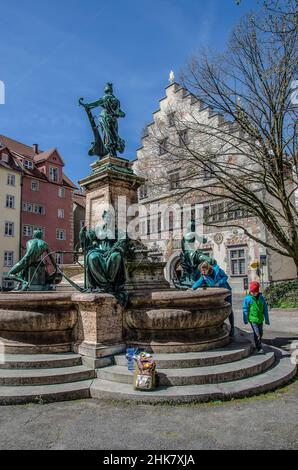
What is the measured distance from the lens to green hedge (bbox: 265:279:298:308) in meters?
17.5

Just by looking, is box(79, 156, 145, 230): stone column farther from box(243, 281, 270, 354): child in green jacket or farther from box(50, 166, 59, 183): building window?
box(50, 166, 59, 183): building window

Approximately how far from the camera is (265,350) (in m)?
7.26

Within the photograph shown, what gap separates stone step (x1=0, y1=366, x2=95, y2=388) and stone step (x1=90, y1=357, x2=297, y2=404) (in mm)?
268

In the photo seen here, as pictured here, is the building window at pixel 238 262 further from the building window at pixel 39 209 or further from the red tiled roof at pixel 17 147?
the red tiled roof at pixel 17 147

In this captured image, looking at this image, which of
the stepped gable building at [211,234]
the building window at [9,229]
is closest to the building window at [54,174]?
the building window at [9,229]

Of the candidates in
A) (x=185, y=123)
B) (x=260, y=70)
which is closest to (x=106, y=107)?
(x=185, y=123)

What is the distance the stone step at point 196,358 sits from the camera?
573 cm

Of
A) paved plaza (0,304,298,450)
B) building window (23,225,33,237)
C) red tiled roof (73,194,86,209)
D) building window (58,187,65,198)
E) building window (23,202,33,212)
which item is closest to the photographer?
paved plaza (0,304,298,450)

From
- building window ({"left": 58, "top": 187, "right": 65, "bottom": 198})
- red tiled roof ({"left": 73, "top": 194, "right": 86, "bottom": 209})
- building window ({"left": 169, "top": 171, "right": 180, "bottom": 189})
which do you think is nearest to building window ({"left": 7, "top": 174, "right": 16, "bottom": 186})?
building window ({"left": 58, "top": 187, "right": 65, "bottom": 198})

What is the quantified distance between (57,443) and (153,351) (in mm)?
2737

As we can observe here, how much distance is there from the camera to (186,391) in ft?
16.4

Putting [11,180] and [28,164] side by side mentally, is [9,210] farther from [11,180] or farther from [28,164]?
[28,164]

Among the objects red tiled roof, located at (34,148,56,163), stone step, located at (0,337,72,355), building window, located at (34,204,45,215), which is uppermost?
red tiled roof, located at (34,148,56,163)

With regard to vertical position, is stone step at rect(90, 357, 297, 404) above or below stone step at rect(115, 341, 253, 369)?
below
